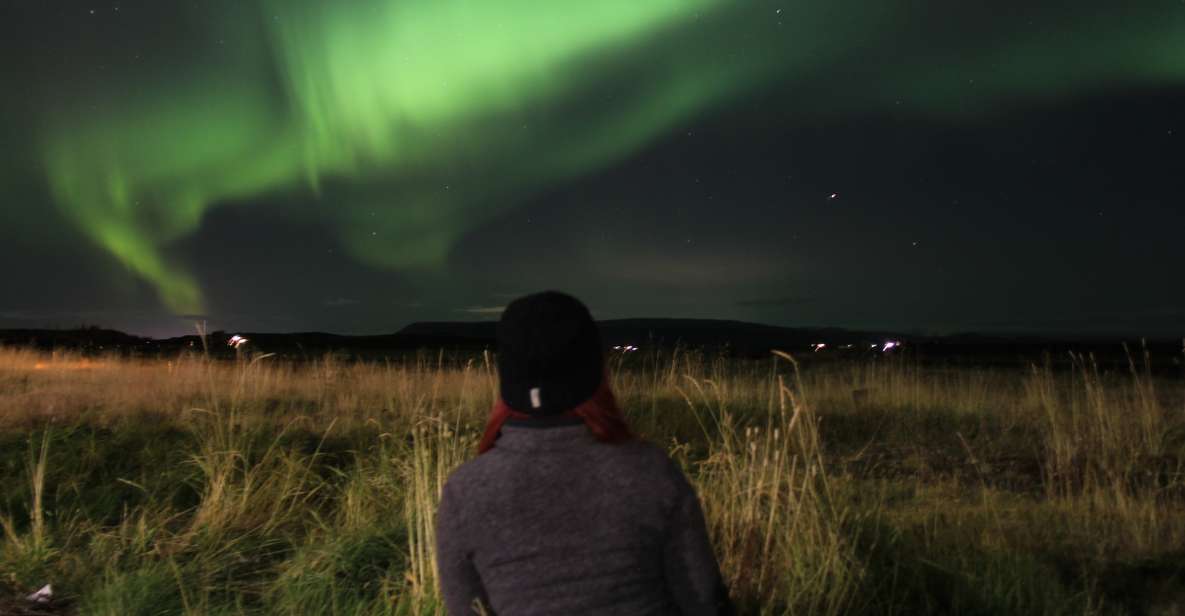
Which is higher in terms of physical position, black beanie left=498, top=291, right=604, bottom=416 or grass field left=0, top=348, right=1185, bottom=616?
black beanie left=498, top=291, right=604, bottom=416

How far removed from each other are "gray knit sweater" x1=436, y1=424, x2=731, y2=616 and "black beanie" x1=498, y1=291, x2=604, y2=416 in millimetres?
66

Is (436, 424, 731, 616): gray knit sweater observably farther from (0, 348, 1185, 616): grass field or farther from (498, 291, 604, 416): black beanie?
(0, 348, 1185, 616): grass field

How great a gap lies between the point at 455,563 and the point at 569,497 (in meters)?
0.30

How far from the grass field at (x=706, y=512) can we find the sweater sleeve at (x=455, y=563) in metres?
1.27

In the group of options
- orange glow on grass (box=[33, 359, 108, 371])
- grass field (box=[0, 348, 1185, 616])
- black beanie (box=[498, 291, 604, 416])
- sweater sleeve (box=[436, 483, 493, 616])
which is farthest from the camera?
orange glow on grass (box=[33, 359, 108, 371])

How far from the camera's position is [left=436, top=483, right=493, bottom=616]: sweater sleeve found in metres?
1.91

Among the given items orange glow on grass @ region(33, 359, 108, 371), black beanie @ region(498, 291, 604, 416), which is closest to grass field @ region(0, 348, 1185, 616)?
black beanie @ region(498, 291, 604, 416)

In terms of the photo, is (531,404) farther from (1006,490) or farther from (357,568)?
(1006,490)

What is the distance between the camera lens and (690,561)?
1.89m

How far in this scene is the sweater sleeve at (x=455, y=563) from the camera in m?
1.91

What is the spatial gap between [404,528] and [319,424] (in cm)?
434

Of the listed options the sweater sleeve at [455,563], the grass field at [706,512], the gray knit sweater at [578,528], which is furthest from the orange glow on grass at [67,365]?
the gray knit sweater at [578,528]

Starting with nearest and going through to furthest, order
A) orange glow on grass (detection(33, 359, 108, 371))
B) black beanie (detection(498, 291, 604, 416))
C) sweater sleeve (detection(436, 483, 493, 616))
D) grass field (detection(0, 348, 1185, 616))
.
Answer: black beanie (detection(498, 291, 604, 416))
sweater sleeve (detection(436, 483, 493, 616))
grass field (detection(0, 348, 1185, 616))
orange glow on grass (detection(33, 359, 108, 371))

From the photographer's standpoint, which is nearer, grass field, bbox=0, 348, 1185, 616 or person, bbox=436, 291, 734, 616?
person, bbox=436, 291, 734, 616
